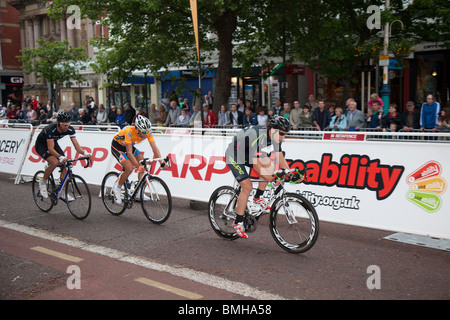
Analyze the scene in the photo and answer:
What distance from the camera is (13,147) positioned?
13.4m

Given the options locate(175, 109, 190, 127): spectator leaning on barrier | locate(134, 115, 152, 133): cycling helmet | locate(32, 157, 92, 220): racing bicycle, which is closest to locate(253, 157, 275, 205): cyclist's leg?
locate(134, 115, 152, 133): cycling helmet

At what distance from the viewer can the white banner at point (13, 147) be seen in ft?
43.0

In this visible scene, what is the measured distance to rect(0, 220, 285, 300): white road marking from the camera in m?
5.12

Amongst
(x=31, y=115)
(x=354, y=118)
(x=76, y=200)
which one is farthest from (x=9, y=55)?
(x=76, y=200)

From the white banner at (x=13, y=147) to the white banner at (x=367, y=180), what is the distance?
20.1ft

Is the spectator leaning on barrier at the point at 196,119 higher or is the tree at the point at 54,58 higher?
the tree at the point at 54,58

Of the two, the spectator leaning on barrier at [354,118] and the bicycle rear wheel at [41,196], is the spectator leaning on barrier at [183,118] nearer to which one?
→ the spectator leaning on barrier at [354,118]

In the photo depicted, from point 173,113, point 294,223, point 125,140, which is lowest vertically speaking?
point 294,223

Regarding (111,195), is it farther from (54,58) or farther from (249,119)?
(54,58)

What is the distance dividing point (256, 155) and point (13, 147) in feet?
30.8

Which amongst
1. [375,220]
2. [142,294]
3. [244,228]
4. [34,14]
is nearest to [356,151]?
[375,220]

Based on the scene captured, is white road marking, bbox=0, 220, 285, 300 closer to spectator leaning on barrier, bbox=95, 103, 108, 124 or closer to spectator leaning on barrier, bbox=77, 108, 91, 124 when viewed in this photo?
spectator leaning on barrier, bbox=77, 108, 91, 124

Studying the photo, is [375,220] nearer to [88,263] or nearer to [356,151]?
[356,151]

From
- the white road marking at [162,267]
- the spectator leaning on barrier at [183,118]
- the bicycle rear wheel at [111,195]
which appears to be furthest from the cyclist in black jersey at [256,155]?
the spectator leaning on barrier at [183,118]
